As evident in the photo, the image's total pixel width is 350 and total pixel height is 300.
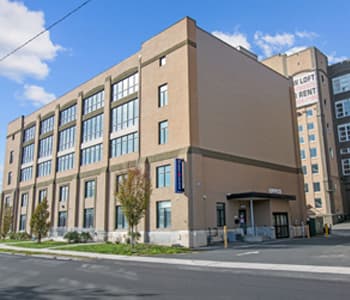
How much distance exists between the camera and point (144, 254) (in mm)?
22703

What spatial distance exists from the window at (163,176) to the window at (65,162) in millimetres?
17643

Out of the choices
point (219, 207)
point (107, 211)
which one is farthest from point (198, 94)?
point (107, 211)

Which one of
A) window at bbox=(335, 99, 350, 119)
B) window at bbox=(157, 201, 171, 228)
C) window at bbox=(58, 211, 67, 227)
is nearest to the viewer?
window at bbox=(157, 201, 171, 228)

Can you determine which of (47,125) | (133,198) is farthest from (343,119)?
(133,198)

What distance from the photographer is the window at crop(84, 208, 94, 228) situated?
39131 millimetres

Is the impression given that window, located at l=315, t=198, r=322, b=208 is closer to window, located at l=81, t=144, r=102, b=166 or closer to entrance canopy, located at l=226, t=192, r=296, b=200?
entrance canopy, located at l=226, t=192, r=296, b=200

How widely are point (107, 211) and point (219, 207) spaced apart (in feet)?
41.7

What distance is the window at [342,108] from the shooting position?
6881cm

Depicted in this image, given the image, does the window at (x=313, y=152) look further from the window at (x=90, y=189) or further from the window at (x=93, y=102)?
the window at (x=90, y=189)

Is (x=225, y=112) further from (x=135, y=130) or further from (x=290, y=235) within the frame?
(x=290, y=235)

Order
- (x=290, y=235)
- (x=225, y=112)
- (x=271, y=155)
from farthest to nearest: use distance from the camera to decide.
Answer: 1. (x=271, y=155)
2. (x=290, y=235)
3. (x=225, y=112)

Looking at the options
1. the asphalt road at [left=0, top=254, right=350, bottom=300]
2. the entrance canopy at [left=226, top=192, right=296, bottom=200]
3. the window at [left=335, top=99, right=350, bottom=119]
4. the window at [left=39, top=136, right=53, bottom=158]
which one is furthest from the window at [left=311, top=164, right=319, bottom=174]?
the asphalt road at [left=0, top=254, right=350, bottom=300]

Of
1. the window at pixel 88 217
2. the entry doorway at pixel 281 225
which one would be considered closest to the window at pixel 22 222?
the window at pixel 88 217

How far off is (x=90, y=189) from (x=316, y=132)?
4582 centimetres
